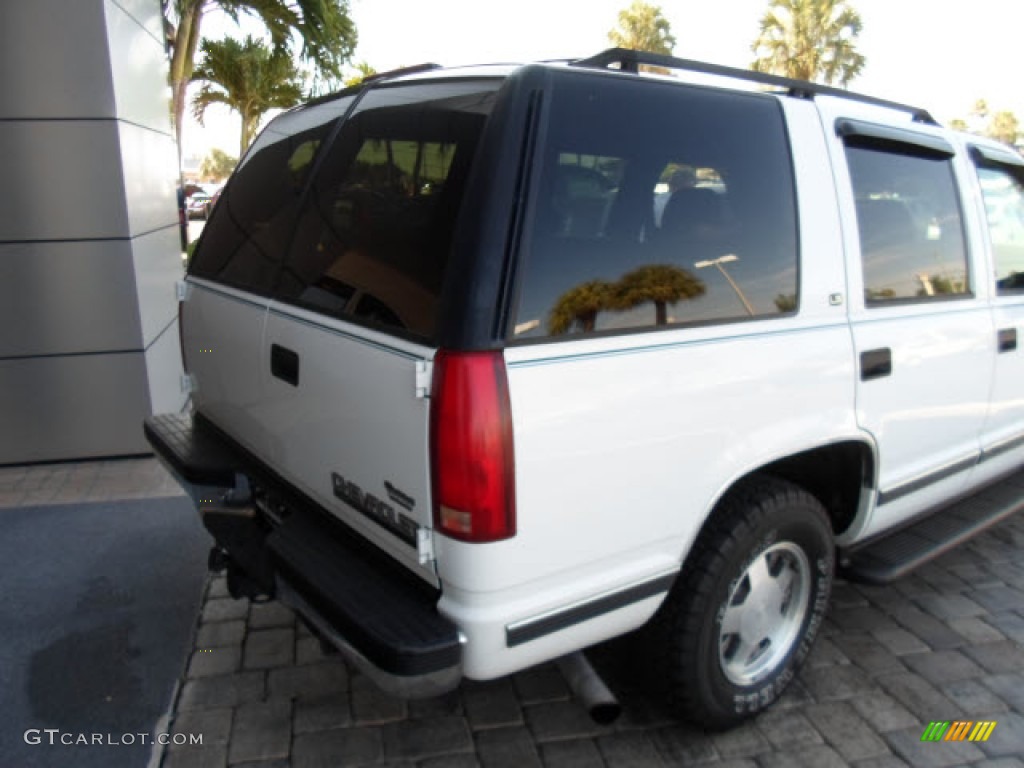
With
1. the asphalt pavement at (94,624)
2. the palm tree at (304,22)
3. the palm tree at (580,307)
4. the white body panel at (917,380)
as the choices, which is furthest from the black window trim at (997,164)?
the palm tree at (304,22)

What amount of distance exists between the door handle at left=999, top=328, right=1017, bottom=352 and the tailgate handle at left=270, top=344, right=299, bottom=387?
109 inches

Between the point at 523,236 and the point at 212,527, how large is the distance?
147 cm

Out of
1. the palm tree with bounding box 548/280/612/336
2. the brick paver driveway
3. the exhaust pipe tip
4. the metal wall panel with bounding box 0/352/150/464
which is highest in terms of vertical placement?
the palm tree with bounding box 548/280/612/336

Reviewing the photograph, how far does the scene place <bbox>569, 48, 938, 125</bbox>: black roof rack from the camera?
227 cm

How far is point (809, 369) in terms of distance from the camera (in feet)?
8.12

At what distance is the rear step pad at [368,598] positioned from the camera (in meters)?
1.92

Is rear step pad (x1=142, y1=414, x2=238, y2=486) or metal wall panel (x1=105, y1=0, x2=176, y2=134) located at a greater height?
metal wall panel (x1=105, y1=0, x2=176, y2=134)

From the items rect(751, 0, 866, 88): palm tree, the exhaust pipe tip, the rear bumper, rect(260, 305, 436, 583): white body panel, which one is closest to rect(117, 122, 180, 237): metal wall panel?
the rear bumper

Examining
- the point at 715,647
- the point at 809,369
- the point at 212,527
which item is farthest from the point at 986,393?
the point at 212,527

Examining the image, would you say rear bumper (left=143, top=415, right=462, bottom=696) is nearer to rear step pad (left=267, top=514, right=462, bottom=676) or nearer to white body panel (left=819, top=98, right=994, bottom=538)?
rear step pad (left=267, top=514, right=462, bottom=676)

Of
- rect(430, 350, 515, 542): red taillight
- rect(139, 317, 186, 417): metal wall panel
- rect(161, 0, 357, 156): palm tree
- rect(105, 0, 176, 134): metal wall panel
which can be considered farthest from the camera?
rect(161, 0, 357, 156): palm tree

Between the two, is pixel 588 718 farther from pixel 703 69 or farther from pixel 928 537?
pixel 703 69

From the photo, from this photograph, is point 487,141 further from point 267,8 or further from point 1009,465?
point 267,8

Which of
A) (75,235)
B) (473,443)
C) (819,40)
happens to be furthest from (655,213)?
(819,40)
